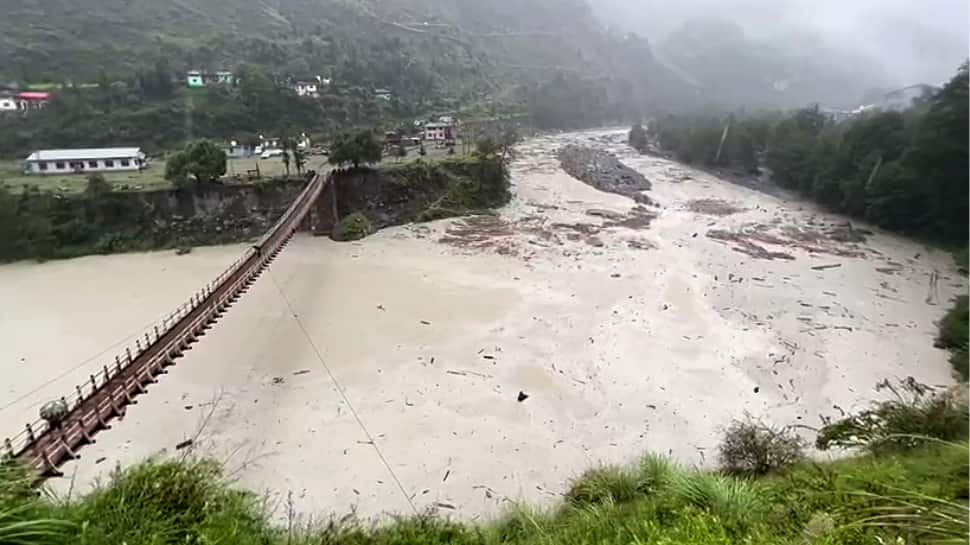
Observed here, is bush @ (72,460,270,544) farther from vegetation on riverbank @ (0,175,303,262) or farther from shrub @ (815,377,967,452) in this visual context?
vegetation on riverbank @ (0,175,303,262)

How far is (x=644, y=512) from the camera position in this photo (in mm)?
4328

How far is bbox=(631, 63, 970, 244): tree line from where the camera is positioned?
59.5ft

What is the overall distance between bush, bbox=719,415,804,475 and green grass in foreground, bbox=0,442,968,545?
1471 mm

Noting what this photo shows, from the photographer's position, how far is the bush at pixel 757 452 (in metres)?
7.42

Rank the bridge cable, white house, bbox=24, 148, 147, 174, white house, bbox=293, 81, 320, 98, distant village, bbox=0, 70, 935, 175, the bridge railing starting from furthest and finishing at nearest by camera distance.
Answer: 1. white house, bbox=293, 81, 320, 98
2. distant village, bbox=0, 70, 935, 175
3. white house, bbox=24, 148, 147, 174
4. the bridge cable
5. the bridge railing

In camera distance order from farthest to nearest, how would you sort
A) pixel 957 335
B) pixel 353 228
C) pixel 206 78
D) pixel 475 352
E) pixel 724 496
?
pixel 206 78
pixel 353 228
pixel 475 352
pixel 957 335
pixel 724 496

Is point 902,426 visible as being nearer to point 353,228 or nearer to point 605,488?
point 605,488

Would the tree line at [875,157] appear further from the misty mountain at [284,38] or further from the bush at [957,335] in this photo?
the misty mountain at [284,38]

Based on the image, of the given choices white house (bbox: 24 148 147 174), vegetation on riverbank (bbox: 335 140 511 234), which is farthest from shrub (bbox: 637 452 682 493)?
white house (bbox: 24 148 147 174)

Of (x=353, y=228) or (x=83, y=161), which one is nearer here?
(x=353, y=228)

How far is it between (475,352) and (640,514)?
337 inches

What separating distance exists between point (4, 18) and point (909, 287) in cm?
6235

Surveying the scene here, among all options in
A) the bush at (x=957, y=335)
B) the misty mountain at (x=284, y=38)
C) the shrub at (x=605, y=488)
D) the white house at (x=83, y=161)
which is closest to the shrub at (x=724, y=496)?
the shrub at (x=605, y=488)

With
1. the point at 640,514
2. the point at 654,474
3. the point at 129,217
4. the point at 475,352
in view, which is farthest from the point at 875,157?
the point at 129,217
